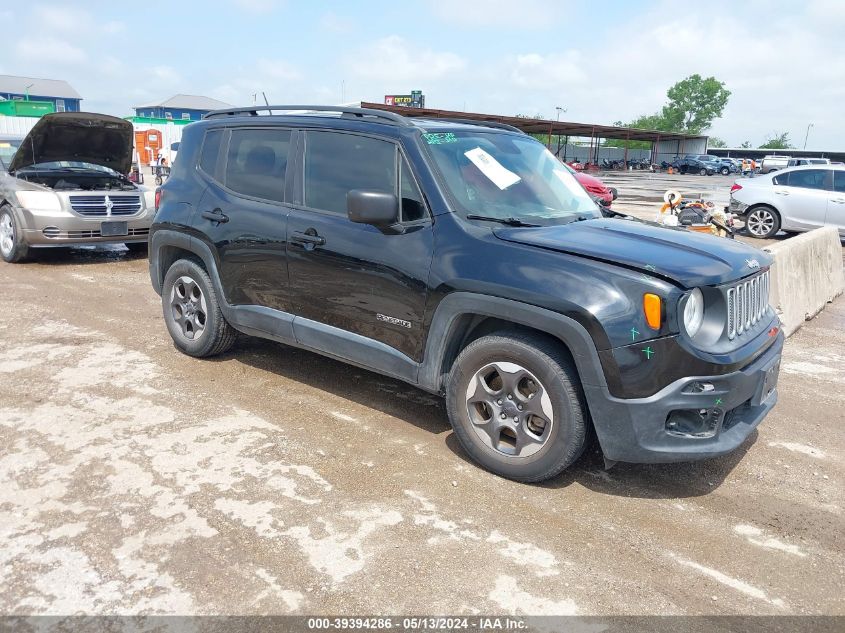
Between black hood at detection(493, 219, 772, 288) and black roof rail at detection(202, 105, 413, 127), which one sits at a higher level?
black roof rail at detection(202, 105, 413, 127)

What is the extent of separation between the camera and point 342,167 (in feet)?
13.9

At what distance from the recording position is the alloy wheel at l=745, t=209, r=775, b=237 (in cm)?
1423

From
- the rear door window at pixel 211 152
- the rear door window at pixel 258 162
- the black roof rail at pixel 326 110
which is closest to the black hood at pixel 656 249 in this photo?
the black roof rail at pixel 326 110

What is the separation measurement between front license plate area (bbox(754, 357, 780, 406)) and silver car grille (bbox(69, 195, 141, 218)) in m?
8.54

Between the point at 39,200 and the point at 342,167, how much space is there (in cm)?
650

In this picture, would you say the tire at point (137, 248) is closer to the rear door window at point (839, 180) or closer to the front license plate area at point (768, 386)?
the front license plate area at point (768, 386)

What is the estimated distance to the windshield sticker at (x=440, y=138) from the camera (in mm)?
3980

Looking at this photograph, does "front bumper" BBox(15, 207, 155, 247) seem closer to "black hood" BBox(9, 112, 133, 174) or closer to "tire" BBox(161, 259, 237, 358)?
"black hood" BBox(9, 112, 133, 174)

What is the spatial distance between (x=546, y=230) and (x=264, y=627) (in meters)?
2.42

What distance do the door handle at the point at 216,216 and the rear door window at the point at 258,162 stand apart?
0.19m

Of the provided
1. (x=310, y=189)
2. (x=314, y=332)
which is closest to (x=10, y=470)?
(x=314, y=332)

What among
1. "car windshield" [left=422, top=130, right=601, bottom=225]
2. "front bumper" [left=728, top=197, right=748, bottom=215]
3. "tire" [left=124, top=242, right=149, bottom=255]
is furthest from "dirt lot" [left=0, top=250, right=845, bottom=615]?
"front bumper" [left=728, top=197, right=748, bottom=215]

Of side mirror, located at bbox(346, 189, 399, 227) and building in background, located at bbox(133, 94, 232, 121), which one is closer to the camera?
side mirror, located at bbox(346, 189, 399, 227)

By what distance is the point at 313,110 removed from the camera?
180 inches
